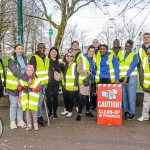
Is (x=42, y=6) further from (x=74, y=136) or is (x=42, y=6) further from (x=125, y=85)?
(x=74, y=136)

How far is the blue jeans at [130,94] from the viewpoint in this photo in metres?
7.43

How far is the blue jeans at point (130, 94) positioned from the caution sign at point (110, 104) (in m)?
0.53

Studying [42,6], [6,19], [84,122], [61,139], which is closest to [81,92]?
[84,122]

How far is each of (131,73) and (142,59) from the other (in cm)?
41

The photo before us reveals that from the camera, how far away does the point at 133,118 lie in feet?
24.9

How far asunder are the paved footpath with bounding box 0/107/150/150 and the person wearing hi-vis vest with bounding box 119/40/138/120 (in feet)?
1.19

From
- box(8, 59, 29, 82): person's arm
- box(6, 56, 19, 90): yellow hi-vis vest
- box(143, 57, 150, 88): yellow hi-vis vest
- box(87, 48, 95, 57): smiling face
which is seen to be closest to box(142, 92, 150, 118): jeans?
box(143, 57, 150, 88): yellow hi-vis vest

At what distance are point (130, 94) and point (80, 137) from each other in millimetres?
1973

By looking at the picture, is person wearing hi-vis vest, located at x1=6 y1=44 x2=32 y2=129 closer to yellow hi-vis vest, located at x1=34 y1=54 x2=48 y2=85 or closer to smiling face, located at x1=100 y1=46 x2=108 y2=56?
yellow hi-vis vest, located at x1=34 y1=54 x2=48 y2=85

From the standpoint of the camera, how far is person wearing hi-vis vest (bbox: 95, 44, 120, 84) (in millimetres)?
7324

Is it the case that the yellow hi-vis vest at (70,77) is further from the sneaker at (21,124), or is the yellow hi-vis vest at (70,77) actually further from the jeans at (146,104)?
the jeans at (146,104)

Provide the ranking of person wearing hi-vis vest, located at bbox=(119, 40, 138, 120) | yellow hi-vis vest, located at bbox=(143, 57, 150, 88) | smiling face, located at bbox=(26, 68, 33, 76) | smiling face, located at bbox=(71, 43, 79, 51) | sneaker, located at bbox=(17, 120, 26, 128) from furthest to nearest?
1. smiling face, located at bbox=(71, 43, 79, 51)
2. person wearing hi-vis vest, located at bbox=(119, 40, 138, 120)
3. yellow hi-vis vest, located at bbox=(143, 57, 150, 88)
4. sneaker, located at bbox=(17, 120, 26, 128)
5. smiling face, located at bbox=(26, 68, 33, 76)

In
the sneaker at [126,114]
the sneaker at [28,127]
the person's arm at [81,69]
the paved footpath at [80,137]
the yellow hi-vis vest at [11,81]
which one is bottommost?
the paved footpath at [80,137]

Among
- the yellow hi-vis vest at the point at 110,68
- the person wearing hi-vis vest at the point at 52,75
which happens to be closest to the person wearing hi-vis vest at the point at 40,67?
the person wearing hi-vis vest at the point at 52,75
